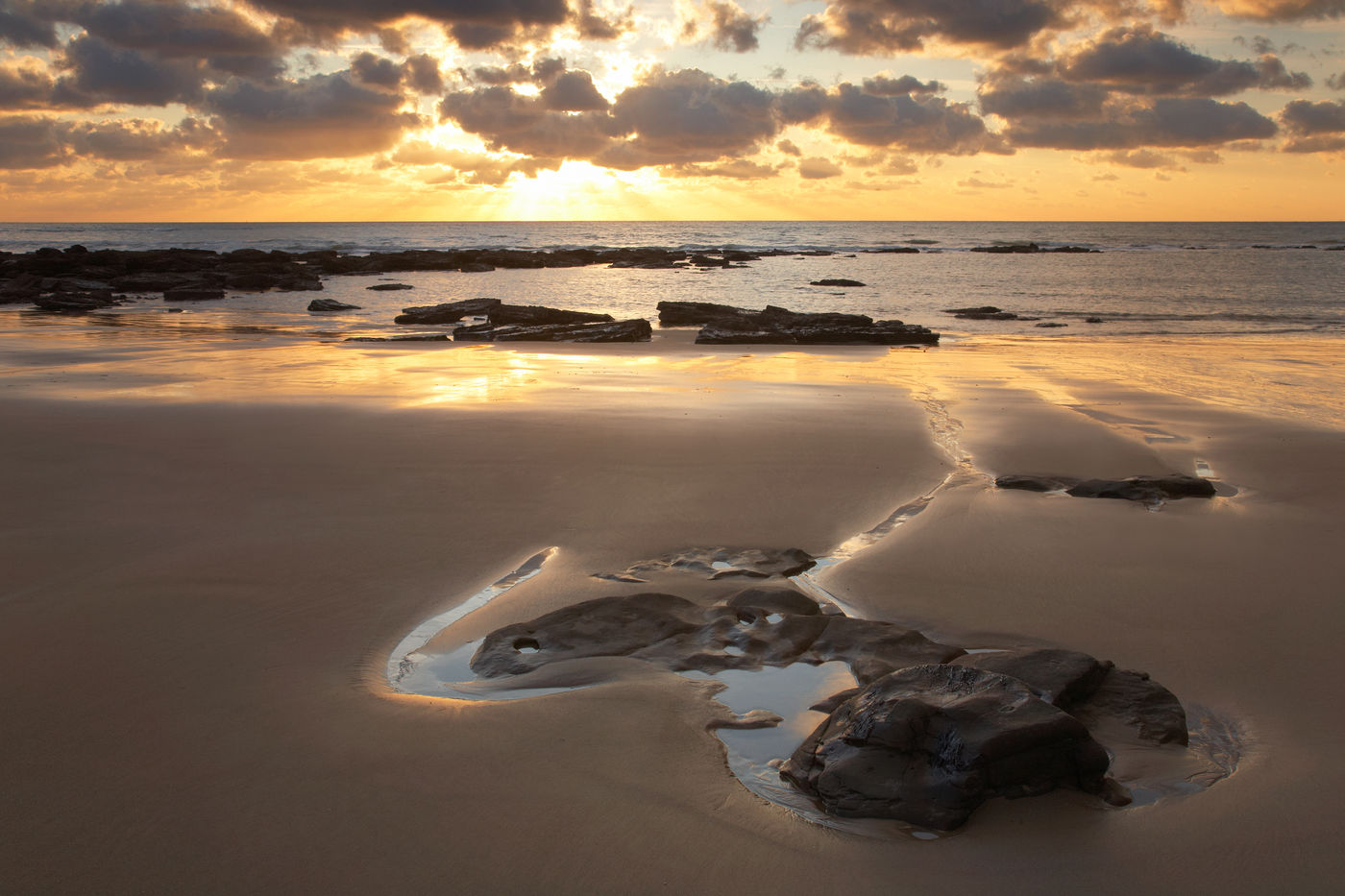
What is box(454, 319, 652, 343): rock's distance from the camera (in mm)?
15328

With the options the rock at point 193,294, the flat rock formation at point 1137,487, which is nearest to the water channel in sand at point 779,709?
the flat rock formation at point 1137,487

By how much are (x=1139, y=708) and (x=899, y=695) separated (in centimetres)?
92

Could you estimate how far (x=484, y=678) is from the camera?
321 cm

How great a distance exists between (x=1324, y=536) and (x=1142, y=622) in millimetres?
1904

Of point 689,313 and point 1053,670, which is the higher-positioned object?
point 689,313

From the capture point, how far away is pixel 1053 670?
9.74 feet

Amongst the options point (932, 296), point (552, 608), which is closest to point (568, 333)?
point (552, 608)

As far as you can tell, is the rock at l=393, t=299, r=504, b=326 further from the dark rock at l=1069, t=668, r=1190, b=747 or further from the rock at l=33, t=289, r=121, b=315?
the dark rock at l=1069, t=668, r=1190, b=747

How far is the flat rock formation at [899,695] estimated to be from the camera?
2396mm

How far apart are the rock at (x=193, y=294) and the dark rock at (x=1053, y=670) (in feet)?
89.8

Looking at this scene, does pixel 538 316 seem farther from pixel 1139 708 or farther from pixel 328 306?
pixel 1139 708

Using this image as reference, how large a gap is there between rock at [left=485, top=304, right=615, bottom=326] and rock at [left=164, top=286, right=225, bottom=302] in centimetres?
1222

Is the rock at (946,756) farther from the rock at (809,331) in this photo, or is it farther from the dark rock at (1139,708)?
the rock at (809,331)

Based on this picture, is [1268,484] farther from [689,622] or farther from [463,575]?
[463,575]
